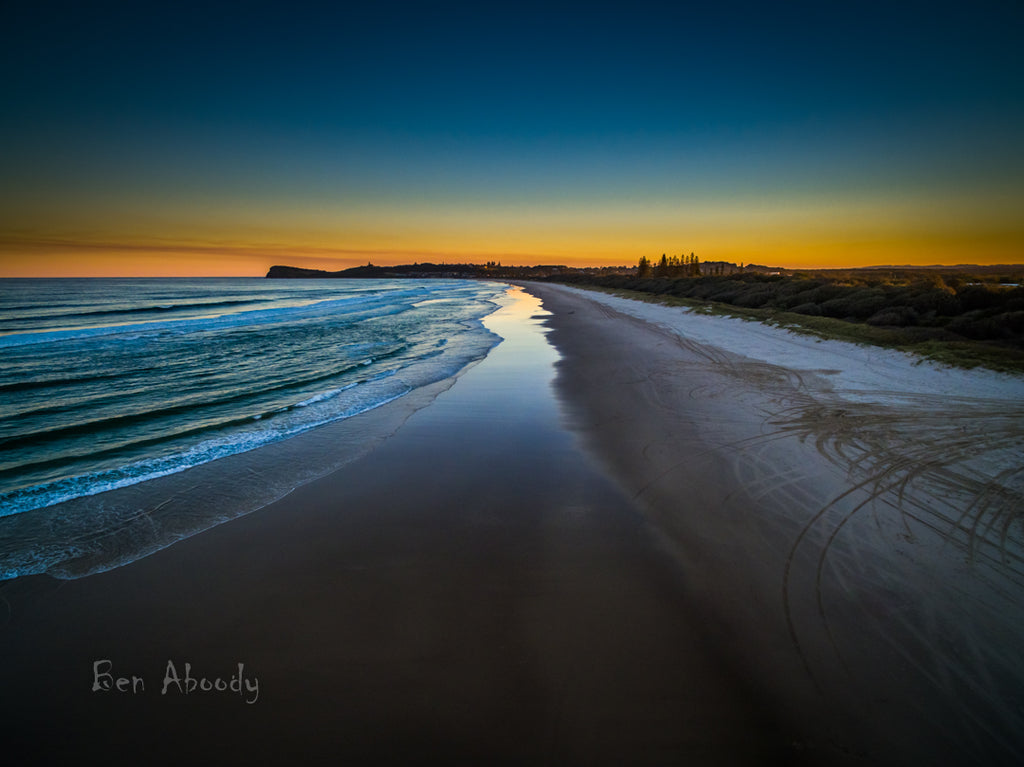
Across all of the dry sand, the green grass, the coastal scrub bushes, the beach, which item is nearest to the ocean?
the beach

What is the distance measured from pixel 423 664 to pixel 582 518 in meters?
2.51

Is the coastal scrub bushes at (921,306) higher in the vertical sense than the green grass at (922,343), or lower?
higher

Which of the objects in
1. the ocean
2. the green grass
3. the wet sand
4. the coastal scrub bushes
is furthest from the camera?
the coastal scrub bushes

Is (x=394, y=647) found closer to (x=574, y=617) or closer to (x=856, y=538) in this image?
(x=574, y=617)

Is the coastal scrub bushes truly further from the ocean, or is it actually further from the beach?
the ocean

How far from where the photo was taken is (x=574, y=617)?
3475 mm

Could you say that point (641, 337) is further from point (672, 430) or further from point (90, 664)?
point (90, 664)

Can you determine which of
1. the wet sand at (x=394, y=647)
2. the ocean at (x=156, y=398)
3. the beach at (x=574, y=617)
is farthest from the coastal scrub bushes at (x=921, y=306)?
the ocean at (x=156, y=398)

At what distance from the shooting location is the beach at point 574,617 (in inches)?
101

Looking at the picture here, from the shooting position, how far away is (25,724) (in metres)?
2.70

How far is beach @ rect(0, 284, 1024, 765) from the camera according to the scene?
256 cm

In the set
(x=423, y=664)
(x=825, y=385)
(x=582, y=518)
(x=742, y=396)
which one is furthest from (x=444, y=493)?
(x=825, y=385)

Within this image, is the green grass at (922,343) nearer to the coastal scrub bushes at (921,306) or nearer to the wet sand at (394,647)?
the coastal scrub bushes at (921,306)

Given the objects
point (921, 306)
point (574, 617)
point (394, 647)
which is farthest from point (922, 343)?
point (394, 647)
